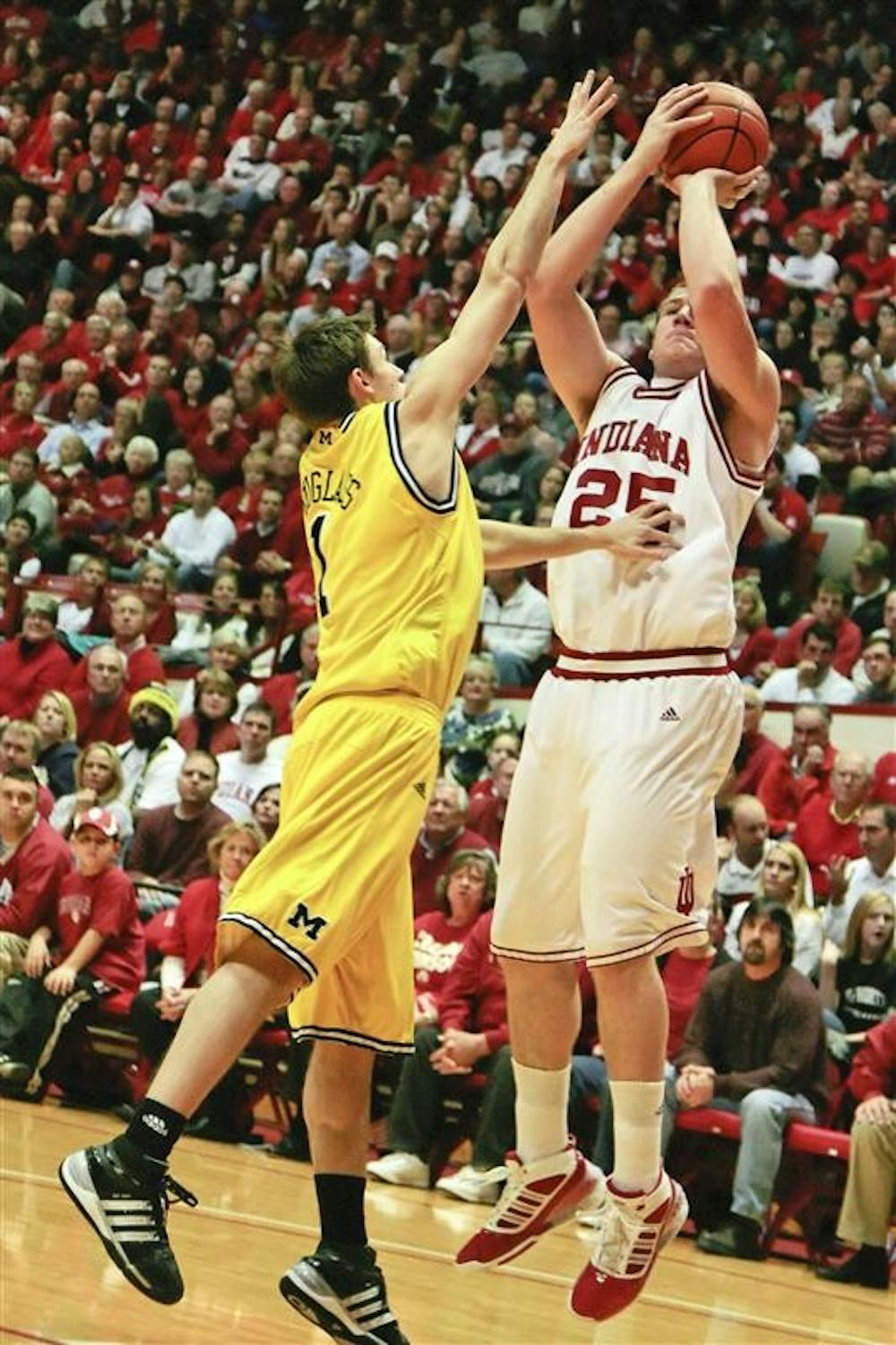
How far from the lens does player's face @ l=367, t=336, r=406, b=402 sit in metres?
5.83

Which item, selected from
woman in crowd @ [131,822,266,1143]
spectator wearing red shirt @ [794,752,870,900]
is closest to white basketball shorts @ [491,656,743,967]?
woman in crowd @ [131,822,266,1143]

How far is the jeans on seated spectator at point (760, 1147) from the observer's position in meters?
8.77

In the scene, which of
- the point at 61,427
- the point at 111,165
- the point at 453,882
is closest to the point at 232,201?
the point at 111,165

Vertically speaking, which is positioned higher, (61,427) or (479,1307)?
(61,427)

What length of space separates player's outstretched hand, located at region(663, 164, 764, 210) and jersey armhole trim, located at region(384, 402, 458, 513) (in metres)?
0.98

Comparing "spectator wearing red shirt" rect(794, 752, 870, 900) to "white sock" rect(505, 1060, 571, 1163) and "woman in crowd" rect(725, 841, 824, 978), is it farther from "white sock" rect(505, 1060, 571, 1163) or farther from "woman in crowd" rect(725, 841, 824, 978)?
"white sock" rect(505, 1060, 571, 1163)

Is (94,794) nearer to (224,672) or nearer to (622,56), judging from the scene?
(224,672)

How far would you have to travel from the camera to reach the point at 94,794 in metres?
12.0

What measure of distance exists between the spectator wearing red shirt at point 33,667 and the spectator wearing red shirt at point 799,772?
16.4ft

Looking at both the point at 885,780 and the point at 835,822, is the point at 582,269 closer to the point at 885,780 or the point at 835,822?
the point at 835,822

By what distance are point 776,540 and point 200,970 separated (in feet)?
15.8

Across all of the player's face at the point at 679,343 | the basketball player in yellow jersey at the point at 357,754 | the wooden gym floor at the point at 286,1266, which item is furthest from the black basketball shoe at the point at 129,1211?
the player's face at the point at 679,343

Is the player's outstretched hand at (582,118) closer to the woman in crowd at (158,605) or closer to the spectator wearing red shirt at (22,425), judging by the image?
the woman in crowd at (158,605)

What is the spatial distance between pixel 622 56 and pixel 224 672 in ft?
32.1
